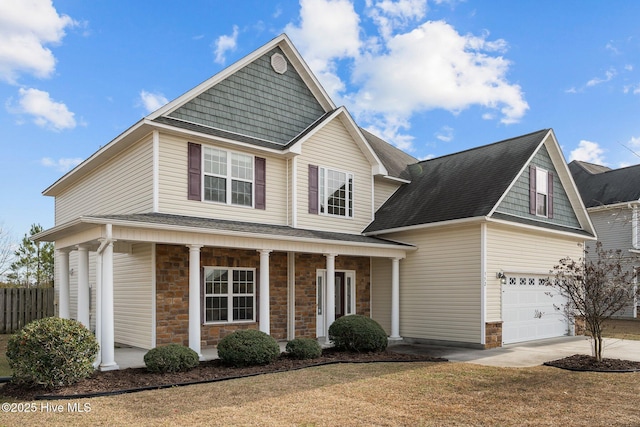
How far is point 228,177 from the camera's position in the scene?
14.5 meters

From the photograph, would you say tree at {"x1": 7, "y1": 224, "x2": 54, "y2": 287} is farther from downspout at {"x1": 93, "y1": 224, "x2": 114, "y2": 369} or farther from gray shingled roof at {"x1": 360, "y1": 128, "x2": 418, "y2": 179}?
downspout at {"x1": 93, "y1": 224, "x2": 114, "y2": 369}

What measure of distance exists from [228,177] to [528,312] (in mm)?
10315

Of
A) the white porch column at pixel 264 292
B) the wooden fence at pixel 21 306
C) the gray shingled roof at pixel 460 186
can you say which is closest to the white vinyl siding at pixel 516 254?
the gray shingled roof at pixel 460 186

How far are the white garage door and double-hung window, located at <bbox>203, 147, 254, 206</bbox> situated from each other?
8184mm

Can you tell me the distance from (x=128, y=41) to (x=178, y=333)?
355 inches

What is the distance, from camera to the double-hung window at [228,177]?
557 inches

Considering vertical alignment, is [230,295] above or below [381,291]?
above

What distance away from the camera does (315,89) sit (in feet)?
57.2

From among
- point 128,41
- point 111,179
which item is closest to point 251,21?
point 128,41

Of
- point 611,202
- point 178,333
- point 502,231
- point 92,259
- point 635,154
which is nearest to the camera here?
point 635,154

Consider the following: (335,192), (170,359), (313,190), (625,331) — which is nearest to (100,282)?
(170,359)

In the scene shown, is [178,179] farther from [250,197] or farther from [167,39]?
[167,39]

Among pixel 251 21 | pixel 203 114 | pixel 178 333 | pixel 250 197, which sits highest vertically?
pixel 251 21

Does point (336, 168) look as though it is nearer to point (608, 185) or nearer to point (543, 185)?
point (543, 185)
